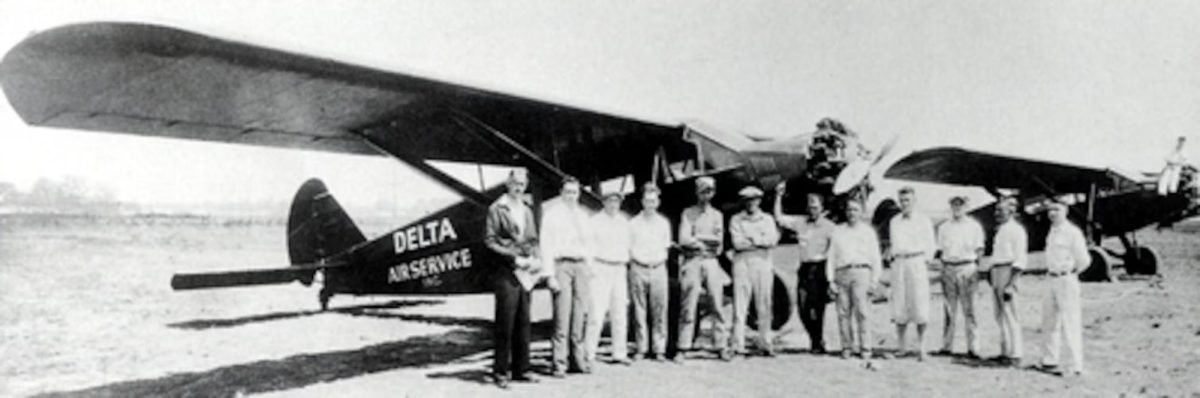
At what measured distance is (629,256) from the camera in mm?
7289

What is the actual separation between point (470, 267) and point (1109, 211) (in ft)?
45.3

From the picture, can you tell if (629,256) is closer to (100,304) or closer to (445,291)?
(445,291)

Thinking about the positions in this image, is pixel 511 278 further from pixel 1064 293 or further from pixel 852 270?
pixel 1064 293

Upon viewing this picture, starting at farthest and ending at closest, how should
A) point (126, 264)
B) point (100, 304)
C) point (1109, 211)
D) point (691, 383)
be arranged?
point (126, 264) < point (1109, 211) < point (100, 304) < point (691, 383)

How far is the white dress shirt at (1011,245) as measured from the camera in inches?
280

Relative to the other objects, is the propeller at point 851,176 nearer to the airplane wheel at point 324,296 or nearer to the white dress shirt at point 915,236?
the white dress shirt at point 915,236

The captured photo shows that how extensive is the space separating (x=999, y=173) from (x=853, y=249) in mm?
10271

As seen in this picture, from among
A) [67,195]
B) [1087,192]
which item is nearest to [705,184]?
[1087,192]

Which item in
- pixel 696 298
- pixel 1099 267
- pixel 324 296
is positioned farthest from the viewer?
pixel 1099 267

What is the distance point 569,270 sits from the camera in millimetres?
6707

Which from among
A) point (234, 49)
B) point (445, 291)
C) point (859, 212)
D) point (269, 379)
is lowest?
point (269, 379)

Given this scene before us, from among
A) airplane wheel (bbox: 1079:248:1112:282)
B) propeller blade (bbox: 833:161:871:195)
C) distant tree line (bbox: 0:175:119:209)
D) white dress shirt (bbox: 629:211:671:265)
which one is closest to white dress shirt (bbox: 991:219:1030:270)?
propeller blade (bbox: 833:161:871:195)

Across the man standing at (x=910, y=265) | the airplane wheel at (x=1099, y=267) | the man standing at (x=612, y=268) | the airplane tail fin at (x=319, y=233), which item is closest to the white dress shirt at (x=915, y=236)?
the man standing at (x=910, y=265)

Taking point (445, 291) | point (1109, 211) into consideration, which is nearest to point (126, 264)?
point (445, 291)
